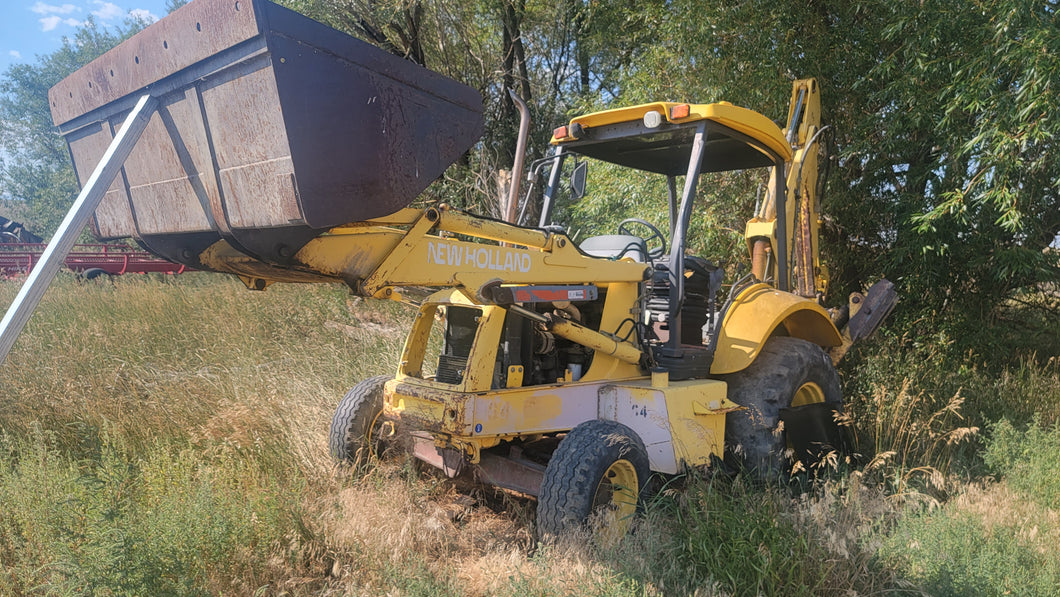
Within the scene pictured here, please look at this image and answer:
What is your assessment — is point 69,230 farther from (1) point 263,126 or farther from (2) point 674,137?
(2) point 674,137

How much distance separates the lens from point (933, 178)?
6266mm

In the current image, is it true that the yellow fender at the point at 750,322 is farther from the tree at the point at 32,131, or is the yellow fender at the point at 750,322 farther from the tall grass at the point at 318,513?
the tree at the point at 32,131

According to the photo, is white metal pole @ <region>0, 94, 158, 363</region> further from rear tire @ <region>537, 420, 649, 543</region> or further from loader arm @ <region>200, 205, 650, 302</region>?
rear tire @ <region>537, 420, 649, 543</region>

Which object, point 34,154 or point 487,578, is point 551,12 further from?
point 34,154

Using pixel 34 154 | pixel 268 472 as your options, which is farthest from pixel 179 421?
Answer: pixel 34 154

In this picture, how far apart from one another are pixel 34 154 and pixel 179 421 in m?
41.1

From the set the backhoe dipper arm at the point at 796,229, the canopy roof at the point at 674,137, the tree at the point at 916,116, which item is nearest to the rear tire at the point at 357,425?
the canopy roof at the point at 674,137

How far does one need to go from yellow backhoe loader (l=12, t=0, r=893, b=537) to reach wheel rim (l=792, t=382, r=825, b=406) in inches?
0.5

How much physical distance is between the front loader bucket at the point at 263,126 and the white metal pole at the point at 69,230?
14 centimetres

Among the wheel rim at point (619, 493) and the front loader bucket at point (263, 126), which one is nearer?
the front loader bucket at point (263, 126)

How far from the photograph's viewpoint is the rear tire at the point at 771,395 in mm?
3967

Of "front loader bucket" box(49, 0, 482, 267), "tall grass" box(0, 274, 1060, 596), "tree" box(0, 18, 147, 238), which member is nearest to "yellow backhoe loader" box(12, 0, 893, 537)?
"front loader bucket" box(49, 0, 482, 267)

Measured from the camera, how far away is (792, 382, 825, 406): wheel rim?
15.0 feet

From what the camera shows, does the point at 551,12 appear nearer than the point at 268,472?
No
